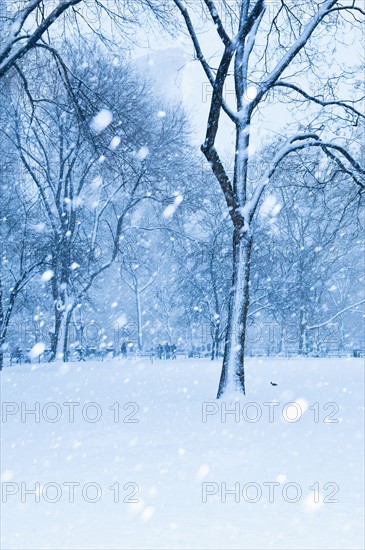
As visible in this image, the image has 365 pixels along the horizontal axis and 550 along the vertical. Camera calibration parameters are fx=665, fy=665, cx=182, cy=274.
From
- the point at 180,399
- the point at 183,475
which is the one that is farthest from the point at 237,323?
the point at 183,475

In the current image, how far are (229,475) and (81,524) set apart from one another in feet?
6.51

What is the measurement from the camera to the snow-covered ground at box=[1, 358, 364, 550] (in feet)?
16.5

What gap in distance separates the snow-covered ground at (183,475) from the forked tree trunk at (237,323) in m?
0.53

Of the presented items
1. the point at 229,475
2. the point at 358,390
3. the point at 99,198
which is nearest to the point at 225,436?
the point at 229,475

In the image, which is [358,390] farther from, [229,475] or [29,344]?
[29,344]

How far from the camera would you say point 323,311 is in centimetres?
4838

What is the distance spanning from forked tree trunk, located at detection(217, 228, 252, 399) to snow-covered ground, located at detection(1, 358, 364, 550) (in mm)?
526

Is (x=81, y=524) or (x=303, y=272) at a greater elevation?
(x=303, y=272)

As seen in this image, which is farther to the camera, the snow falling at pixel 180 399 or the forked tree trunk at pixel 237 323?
the forked tree trunk at pixel 237 323

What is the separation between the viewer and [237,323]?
13.0 metres

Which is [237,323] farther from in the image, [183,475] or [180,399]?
[183,475]

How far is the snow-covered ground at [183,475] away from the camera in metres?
5.04

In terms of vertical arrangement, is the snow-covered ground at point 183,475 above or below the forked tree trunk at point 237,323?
below

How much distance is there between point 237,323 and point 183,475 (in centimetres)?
→ 636
